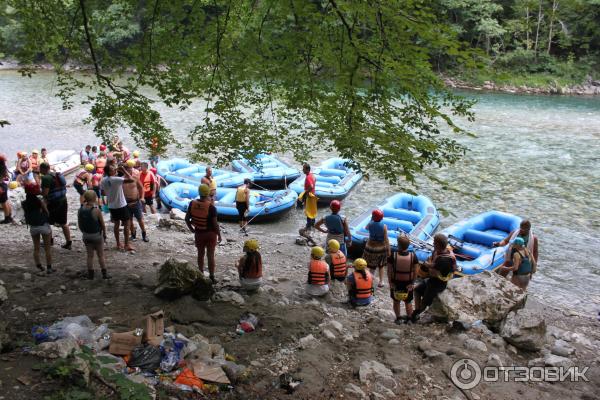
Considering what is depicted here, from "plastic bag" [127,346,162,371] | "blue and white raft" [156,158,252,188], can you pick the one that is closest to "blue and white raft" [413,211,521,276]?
"plastic bag" [127,346,162,371]

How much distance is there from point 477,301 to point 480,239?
153 inches

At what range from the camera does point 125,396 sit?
3379 millimetres

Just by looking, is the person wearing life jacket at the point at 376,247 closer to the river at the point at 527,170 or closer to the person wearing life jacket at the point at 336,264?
the person wearing life jacket at the point at 336,264

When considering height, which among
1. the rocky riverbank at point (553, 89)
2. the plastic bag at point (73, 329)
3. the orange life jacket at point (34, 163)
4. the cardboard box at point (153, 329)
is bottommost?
the plastic bag at point (73, 329)

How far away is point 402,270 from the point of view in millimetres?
5996

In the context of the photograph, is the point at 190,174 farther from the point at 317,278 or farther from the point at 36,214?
the point at 317,278

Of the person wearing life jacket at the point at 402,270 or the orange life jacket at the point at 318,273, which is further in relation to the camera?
the orange life jacket at the point at 318,273

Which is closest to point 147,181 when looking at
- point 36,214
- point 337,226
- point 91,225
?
point 36,214

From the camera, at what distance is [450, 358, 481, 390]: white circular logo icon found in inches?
187

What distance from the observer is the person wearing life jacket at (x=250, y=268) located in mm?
6234

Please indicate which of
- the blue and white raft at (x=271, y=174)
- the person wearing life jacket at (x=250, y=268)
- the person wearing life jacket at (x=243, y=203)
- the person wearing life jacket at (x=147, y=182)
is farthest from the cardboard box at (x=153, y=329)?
the blue and white raft at (x=271, y=174)

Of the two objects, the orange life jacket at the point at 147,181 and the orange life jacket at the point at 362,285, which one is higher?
the orange life jacket at the point at 147,181

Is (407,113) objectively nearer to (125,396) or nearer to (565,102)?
(125,396)

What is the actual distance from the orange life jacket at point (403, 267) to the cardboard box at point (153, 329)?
2.97 meters
